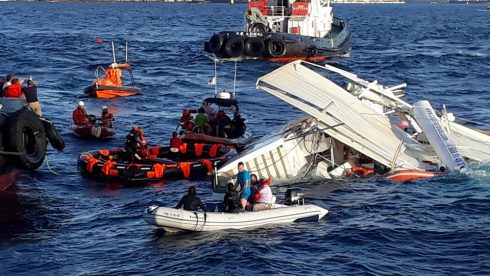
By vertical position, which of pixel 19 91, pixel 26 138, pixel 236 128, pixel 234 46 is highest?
pixel 19 91

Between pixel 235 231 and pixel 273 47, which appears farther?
pixel 273 47

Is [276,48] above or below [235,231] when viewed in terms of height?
above

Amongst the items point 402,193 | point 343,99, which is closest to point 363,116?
point 343,99

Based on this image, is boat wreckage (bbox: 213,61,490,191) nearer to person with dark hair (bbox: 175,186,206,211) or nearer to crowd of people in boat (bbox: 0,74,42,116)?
person with dark hair (bbox: 175,186,206,211)

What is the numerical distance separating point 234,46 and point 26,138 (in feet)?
132

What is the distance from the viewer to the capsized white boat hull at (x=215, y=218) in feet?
68.6

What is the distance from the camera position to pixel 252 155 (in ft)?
88.4

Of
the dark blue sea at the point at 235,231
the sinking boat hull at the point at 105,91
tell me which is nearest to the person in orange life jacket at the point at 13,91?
the dark blue sea at the point at 235,231

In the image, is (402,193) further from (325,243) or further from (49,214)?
(49,214)

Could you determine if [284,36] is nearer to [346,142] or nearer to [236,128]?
[236,128]

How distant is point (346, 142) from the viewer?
2758 cm

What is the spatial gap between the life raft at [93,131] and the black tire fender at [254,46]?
30.2 metres

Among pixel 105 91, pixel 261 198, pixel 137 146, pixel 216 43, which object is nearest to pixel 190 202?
pixel 261 198

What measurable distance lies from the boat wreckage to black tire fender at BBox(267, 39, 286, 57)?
33.1 m
